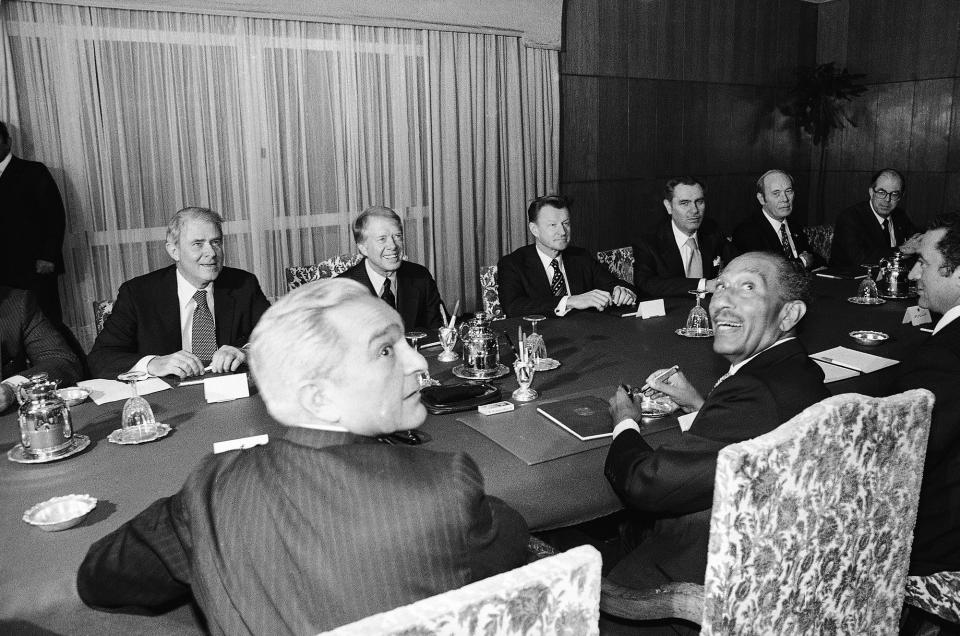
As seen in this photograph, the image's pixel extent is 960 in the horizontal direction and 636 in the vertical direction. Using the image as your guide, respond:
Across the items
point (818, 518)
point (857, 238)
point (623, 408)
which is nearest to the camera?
point (818, 518)

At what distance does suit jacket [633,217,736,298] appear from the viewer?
168 inches

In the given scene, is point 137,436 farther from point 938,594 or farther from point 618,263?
point 618,263

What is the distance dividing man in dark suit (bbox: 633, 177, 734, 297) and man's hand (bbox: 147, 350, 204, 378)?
262cm

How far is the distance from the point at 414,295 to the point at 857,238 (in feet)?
11.2

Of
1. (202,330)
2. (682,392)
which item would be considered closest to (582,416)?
(682,392)

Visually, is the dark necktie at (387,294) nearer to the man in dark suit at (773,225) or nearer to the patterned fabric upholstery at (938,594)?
the patterned fabric upholstery at (938,594)

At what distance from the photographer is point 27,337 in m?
2.88

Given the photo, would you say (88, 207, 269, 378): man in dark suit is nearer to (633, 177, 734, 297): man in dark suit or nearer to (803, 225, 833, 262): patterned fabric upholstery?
Result: (633, 177, 734, 297): man in dark suit

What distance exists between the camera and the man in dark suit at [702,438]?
5.76 feet

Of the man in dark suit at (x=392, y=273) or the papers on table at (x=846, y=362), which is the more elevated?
the man in dark suit at (x=392, y=273)

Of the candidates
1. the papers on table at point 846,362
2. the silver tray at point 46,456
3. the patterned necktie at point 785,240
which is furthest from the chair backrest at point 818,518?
the patterned necktie at point 785,240

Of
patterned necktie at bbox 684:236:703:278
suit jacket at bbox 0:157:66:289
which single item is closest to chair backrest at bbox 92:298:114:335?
suit jacket at bbox 0:157:66:289

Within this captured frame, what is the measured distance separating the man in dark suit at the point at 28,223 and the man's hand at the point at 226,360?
7.32ft

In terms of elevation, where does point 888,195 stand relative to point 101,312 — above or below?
above
